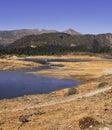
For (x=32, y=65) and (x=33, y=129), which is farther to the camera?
(x=32, y=65)

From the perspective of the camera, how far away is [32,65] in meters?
113

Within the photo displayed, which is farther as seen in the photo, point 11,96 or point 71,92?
point 11,96

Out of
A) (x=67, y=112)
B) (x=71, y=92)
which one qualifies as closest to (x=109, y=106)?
(x=67, y=112)

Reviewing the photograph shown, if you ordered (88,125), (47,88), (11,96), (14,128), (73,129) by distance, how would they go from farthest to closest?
(47,88) < (11,96) < (14,128) < (73,129) < (88,125)

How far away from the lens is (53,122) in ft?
70.8

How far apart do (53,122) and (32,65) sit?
301 feet

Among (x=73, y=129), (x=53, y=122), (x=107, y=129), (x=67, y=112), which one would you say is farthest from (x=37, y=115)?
(x=107, y=129)

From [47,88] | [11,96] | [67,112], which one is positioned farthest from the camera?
[47,88]

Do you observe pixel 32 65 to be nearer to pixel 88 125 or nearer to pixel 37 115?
pixel 37 115

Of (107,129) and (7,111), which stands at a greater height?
(107,129)

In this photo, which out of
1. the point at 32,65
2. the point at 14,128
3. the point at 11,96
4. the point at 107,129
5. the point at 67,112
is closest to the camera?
the point at 107,129

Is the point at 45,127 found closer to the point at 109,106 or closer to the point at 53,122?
the point at 53,122

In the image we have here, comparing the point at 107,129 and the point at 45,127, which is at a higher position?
the point at 107,129

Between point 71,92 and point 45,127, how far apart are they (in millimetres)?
18387
